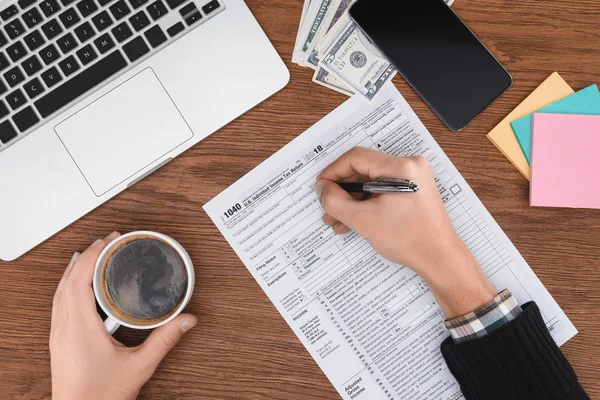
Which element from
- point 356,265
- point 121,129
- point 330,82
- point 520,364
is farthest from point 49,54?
point 520,364

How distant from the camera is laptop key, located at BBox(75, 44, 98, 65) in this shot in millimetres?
633

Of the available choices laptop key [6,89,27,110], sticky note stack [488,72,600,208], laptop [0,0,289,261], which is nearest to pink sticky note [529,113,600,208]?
sticky note stack [488,72,600,208]

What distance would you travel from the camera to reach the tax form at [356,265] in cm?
68

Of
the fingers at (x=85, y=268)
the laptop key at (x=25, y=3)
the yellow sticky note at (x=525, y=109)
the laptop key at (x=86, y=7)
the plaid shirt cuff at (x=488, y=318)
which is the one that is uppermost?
the laptop key at (x=25, y=3)

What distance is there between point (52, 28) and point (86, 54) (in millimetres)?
52

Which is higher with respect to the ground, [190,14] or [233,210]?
[190,14]

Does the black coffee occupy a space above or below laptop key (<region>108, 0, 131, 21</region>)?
below

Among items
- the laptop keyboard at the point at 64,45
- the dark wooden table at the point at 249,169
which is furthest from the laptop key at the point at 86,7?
the dark wooden table at the point at 249,169

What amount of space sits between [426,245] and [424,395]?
21 centimetres

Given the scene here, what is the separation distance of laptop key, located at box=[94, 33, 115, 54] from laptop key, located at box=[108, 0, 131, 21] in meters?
0.03

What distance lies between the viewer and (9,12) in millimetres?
631

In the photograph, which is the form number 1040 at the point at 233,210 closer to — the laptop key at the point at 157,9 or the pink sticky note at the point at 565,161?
the laptop key at the point at 157,9

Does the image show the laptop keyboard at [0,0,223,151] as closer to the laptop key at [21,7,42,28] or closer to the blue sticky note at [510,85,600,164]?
the laptop key at [21,7,42,28]

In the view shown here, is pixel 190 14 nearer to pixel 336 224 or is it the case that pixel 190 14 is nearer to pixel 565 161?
pixel 336 224
